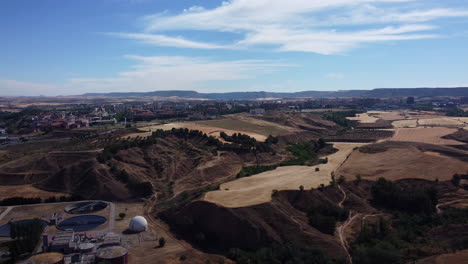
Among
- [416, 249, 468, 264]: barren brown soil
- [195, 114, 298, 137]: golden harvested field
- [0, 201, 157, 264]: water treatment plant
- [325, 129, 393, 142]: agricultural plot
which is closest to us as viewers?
[416, 249, 468, 264]: barren brown soil

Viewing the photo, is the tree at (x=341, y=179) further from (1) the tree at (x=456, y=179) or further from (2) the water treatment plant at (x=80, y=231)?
(2) the water treatment plant at (x=80, y=231)

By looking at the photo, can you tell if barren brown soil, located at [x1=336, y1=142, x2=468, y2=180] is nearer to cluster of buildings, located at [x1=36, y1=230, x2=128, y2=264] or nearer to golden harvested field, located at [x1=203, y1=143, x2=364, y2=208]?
golden harvested field, located at [x1=203, y1=143, x2=364, y2=208]

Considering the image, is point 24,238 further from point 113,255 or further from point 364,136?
point 364,136

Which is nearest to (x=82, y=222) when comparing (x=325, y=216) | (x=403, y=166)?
(x=325, y=216)

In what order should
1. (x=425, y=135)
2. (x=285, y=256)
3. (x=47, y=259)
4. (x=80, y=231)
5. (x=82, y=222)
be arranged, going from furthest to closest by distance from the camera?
1. (x=425, y=135)
2. (x=82, y=222)
3. (x=80, y=231)
4. (x=285, y=256)
5. (x=47, y=259)

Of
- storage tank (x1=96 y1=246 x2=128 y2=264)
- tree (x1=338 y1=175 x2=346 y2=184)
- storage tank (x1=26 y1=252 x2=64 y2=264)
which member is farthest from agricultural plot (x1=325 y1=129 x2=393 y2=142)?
storage tank (x1=26 y1=252 x2=64 y2=264)
